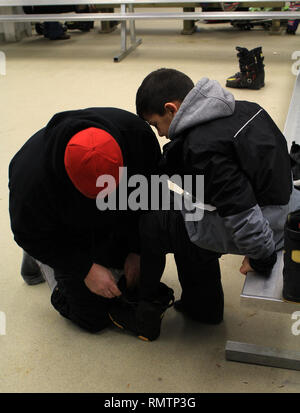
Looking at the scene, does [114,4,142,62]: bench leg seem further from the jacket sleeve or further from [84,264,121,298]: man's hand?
the jacket sleeve

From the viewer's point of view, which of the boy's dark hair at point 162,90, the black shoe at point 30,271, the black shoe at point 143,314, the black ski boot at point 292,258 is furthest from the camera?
the black shoe at point 30,271

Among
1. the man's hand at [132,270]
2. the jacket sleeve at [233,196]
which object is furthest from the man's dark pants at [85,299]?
the jacket sleeve at [233,196]

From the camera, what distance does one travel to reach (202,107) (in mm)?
1346

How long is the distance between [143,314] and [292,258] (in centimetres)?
57

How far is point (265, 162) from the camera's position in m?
1.33

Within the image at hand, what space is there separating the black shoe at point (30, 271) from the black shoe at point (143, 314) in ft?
1.25

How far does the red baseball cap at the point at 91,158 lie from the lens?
1258 millimetres

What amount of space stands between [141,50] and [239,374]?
4446mm

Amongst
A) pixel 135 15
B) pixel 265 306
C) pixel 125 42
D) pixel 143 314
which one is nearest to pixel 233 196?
pixel 265 306

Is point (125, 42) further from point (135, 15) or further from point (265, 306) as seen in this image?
point (265, 306)

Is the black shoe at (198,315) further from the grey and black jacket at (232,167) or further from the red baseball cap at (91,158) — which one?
the red baseball cap at (91,158)

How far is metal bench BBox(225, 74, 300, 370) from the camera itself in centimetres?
134

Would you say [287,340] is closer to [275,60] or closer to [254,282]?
[254,282]

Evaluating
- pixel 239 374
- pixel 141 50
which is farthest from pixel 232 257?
pixel 141 50
